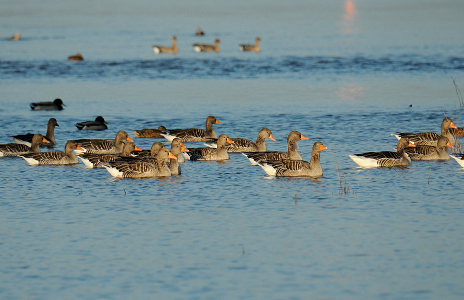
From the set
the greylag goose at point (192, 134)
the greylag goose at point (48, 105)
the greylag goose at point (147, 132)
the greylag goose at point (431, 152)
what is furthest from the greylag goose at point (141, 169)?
the greylag goose at point (48, 105)

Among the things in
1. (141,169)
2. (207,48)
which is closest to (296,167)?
(141,169)

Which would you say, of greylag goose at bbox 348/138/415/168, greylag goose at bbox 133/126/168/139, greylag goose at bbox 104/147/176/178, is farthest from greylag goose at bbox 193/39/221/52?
greylag goose at bbox 104/147/176/178

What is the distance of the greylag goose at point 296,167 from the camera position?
64.6ft

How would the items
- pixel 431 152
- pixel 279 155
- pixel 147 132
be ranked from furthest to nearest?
pixel 147 132 < pixel 431 152 < pixel 279 155

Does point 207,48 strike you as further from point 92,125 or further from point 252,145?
point 252,145

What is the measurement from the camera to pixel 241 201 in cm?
1716

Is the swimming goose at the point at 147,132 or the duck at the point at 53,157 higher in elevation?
the swimming goose at the point at 147,132

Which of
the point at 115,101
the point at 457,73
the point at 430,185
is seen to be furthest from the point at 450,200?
the point at 457,73

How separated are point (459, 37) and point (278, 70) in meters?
21.7

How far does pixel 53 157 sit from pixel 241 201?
22.0 feet

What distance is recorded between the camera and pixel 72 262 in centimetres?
1304

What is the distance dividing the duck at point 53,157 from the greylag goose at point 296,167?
5.21 metres

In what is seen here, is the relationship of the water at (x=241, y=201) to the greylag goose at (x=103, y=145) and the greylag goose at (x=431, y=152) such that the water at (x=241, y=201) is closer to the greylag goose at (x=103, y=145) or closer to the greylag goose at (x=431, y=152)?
the greylag goose at (x=431, y=152)

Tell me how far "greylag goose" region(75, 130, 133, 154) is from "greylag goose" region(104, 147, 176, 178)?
3.07m
